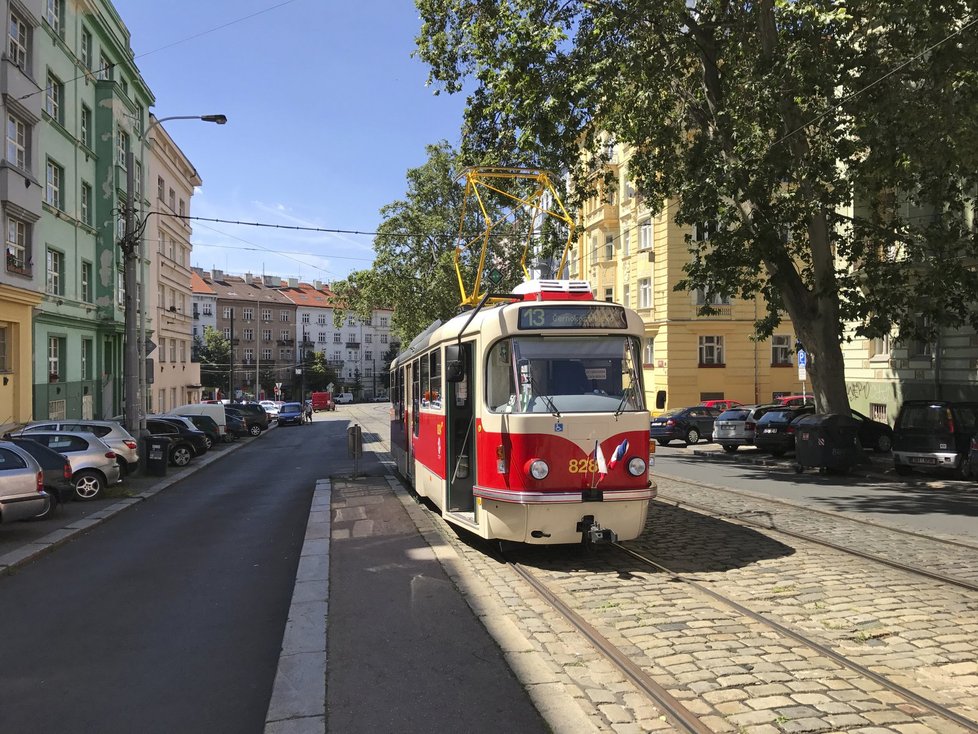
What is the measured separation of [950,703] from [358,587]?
479 cm

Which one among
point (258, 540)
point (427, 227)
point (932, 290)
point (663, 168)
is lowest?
point (258, 540)

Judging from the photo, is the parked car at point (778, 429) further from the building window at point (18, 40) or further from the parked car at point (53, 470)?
the building window at point (18, 40)

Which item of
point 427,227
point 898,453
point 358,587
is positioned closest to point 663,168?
point 898,453

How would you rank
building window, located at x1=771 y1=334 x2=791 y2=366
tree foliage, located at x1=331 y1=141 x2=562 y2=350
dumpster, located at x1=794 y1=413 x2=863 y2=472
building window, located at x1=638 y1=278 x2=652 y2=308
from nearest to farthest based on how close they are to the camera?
dumpster, located at x1=794 y1=413 x2=863 y2=472
building window, located at x1=638 y1=278 x2=652 y2=308
building window, located at x1=771 y1=334 x2=791 y2=366
tree foliage, located at x1=331 y1=141 x2=562 y2=350

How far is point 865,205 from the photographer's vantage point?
25.6m

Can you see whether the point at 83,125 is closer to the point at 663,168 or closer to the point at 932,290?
the point at 663,168

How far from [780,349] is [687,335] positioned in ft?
19.2

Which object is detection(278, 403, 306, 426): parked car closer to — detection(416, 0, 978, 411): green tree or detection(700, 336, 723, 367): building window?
detection(700, 336, 723, 367): building window

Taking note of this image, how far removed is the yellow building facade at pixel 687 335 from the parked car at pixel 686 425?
763 centimetres

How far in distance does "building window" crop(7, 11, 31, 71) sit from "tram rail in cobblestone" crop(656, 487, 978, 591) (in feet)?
70.6

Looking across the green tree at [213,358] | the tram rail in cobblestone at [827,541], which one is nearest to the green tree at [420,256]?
the tram rail in cobblestone at [827,541]

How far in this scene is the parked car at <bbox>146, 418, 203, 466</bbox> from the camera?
2302cm

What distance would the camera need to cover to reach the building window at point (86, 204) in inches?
1122

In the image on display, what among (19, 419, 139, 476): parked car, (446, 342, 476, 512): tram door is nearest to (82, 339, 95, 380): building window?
(19, 419, 139, 476): parked car
